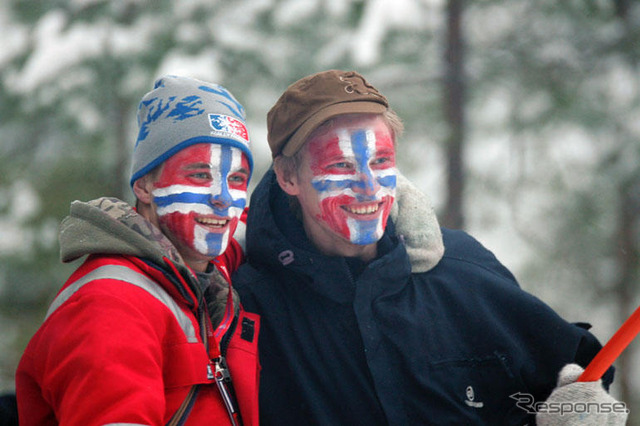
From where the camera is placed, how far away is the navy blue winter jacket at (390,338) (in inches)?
95.6

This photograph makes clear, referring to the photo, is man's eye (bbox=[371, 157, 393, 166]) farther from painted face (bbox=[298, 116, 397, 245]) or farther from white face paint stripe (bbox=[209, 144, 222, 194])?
white face paint stripe (bbox=[209, 144, 222, 194])

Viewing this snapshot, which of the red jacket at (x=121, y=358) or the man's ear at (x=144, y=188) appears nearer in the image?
the red jacket at (x=121, y=358)

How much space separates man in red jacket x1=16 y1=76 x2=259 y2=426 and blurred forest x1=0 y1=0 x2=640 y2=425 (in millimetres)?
4423

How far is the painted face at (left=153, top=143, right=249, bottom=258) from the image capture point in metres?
2.20

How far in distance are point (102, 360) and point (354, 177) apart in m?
1.26

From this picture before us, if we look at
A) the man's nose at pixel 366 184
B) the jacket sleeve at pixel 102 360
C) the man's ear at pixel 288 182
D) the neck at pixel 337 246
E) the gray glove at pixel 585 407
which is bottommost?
the gray glove at pixel 585 407

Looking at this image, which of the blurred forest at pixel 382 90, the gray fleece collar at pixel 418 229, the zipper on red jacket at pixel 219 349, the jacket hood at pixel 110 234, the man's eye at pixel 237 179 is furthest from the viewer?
the blurred forest at pixel 382 90

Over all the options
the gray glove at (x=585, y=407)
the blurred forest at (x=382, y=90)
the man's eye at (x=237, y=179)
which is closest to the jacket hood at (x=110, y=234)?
the man's eye at (x=237, y=179)

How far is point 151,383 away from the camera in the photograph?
172 centimetres

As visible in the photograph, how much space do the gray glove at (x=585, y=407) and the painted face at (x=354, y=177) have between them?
0.88 m

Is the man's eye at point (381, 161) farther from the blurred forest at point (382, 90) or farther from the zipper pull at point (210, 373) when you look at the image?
the blurred forest at point (382, 90)

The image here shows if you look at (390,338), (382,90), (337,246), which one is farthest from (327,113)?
(382,90)

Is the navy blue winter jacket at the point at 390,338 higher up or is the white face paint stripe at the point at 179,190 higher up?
the white face paint stripe at the point at 179,190

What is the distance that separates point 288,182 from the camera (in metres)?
2.72
